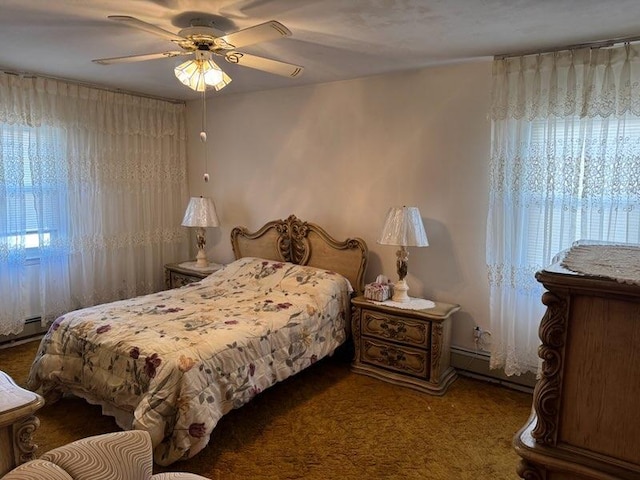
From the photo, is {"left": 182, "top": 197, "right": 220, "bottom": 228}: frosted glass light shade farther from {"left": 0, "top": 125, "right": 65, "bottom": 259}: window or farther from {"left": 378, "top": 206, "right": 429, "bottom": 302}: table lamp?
{"left": 378, "top": 206, "right": 429, "bottom": 302}: table lamp

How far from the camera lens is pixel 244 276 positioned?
3.81 metres

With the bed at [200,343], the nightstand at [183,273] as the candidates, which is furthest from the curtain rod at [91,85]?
the bed at [200,343]

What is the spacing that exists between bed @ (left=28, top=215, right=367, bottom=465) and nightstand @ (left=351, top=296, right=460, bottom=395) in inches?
8.6

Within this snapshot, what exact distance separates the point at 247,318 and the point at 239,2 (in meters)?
1.85

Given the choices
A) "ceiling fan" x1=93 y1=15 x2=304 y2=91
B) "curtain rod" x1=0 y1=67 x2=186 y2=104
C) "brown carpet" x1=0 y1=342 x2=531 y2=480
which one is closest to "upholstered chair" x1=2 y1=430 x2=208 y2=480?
"brown carpet" x1=0 y1=342 x2=531 y2=480

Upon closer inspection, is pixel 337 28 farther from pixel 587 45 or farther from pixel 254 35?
pixel 587 45

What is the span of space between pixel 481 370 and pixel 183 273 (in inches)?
115

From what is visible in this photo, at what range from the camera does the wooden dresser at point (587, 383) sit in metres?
A: 0.94

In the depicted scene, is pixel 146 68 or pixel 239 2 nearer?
pixel 239 2

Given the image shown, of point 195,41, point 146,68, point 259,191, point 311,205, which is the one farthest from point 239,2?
point 259,191

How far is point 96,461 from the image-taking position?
4.07ft

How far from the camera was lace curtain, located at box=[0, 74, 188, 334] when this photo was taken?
144 inches

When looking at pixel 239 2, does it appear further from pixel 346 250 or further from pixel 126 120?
pixel 126 120

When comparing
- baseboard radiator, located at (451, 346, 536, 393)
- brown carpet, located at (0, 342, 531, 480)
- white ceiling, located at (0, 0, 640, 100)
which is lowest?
brown carpet, located at (0, 342, 531, 480)
